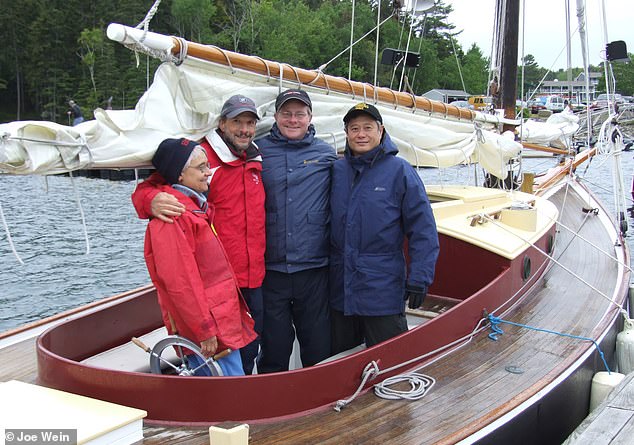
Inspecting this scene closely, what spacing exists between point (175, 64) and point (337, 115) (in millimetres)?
1370

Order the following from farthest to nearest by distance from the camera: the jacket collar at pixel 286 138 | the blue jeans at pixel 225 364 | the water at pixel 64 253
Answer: the water at pixel 64 253 → the jacket collar at pixel 286 138 → the blue jeans at pixel 225 364

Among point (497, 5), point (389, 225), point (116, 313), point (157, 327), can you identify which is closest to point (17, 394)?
point (116, 313)

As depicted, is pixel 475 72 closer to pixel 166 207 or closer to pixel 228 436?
pixel 166 207

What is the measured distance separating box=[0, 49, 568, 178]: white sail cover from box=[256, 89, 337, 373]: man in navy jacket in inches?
13.4

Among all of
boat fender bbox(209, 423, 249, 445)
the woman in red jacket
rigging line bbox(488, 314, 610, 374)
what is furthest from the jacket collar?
rigging line bbox(488, 314, 610, 374)

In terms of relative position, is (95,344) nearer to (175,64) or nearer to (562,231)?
(175,64)

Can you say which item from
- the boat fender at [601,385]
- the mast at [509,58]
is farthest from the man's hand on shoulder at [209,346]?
the mast at [509,58]

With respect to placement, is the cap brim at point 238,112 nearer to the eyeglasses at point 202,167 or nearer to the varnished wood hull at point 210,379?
the eyeglasses at point 202,167

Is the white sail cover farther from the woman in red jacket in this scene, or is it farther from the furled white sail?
the woman in red jacket

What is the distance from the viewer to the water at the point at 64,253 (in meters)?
10.0

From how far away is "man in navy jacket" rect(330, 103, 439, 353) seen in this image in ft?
11.0

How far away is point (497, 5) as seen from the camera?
7.81m

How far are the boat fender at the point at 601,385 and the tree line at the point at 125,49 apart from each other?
27.7m

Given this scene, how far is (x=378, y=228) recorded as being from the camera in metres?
3.35
